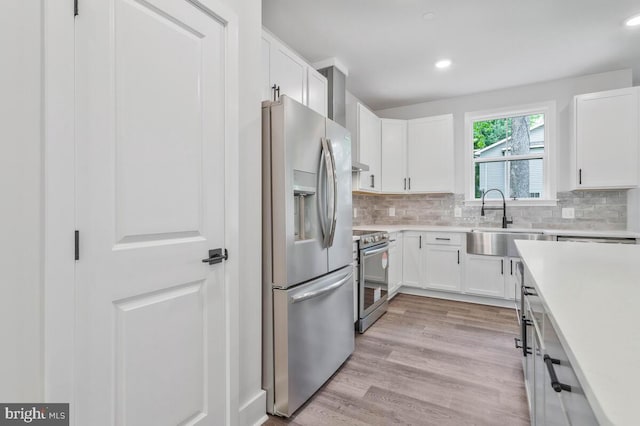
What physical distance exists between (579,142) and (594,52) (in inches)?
35.2

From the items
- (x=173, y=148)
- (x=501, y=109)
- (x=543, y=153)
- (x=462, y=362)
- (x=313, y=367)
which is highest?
(x=501, y=109)

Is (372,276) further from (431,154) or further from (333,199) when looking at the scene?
(431,154)

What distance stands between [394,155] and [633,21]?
2.52 m

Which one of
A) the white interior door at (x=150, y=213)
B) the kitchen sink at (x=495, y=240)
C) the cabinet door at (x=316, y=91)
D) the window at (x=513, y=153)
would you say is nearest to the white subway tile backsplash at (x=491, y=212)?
the window at (x=513, y=153)

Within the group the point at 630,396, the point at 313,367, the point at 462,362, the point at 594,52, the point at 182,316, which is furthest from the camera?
the point at 594,52

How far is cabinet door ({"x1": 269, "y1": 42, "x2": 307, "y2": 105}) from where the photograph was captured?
7.67ft

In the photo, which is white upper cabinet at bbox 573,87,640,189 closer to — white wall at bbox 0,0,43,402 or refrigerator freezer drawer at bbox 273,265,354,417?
refrigerator freezer drawer at bbox 273,265,354,417

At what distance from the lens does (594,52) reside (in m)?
3.12

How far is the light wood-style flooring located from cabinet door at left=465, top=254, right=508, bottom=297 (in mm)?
501

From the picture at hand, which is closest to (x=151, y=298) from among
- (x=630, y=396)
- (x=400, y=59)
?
(x=630, y=396)

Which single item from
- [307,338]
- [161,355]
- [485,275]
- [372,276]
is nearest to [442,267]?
[485,275]

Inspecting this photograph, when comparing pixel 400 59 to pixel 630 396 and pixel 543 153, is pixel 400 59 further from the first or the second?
pixel 630 396

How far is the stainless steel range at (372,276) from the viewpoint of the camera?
2926 millimetres

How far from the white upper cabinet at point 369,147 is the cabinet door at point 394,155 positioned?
4.6 inches
